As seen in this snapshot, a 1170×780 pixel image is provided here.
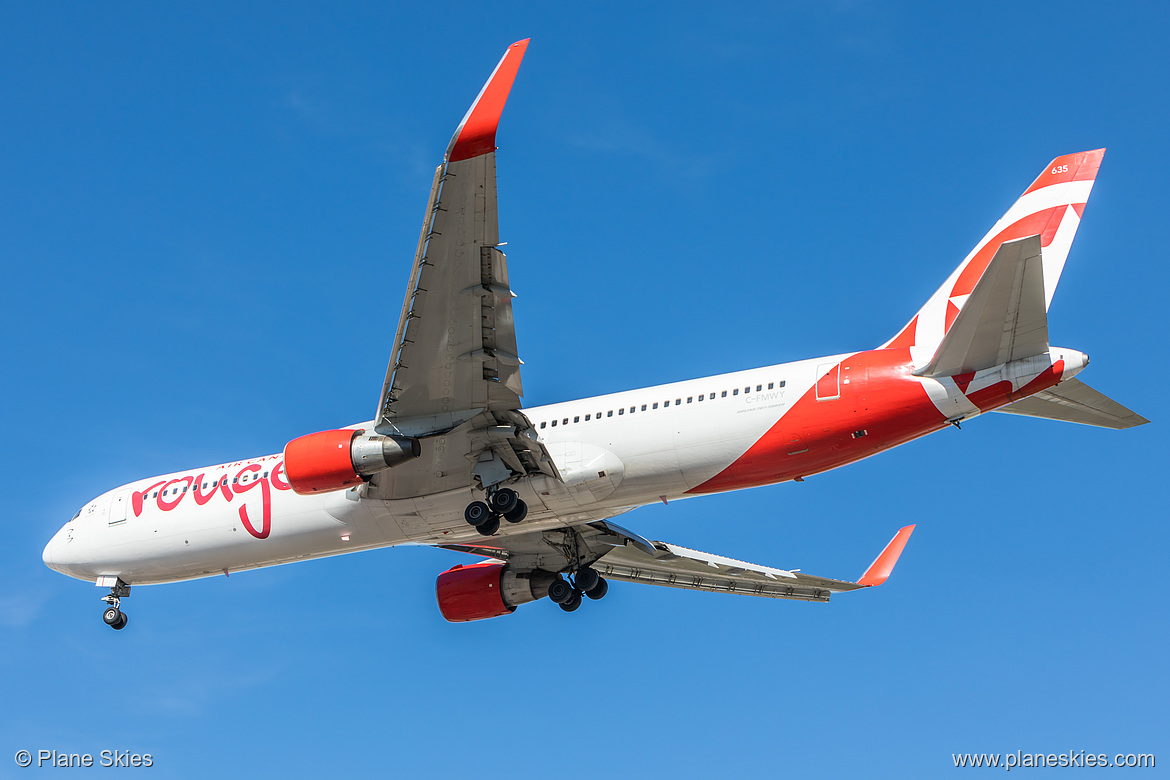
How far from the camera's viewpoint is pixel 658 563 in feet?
95.1

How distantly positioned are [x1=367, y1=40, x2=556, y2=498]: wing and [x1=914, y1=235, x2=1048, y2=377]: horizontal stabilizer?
25.2ft

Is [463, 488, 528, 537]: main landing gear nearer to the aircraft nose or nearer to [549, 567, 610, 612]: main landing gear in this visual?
[549, 567, 610, 612]: main landing gear

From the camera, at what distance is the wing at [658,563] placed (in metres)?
27.2

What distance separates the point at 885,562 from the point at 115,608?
1807 cm

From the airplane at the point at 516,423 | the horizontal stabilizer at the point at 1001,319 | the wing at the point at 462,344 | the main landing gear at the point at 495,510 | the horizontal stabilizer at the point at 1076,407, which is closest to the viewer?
the wing at the point at 462,344

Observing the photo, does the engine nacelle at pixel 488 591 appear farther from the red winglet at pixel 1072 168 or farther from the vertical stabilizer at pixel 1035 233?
the red winglet at pixel 1072 168

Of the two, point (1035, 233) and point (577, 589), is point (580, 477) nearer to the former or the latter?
point (577, 589)

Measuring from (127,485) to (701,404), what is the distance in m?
14.3

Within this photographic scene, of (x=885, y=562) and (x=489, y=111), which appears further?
(x=885, y=562)

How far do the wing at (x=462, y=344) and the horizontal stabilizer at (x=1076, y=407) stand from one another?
9050 mm

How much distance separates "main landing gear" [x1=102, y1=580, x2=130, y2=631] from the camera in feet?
86.6

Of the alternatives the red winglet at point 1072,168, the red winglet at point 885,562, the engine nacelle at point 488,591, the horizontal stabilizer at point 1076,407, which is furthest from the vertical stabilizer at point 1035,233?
the engine nacelle at point 488,591

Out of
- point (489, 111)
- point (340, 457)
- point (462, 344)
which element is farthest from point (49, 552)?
point (489, 111)

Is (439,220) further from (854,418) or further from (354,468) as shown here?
(854,418)
